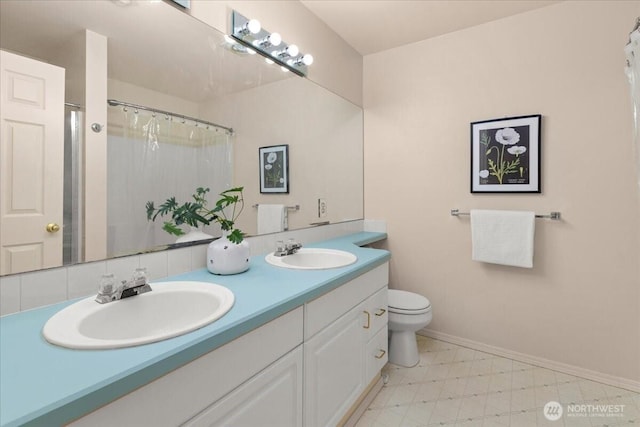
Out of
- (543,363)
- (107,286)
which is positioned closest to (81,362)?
(107,286)

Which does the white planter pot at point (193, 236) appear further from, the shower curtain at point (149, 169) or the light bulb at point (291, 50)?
the light bulb at point (291, 50)

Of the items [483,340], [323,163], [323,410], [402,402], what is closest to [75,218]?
[323,410]

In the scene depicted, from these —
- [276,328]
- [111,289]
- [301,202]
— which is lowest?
[276,328]

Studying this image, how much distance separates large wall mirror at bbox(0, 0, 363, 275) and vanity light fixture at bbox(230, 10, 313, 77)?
5 centimetres

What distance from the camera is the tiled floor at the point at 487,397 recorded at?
1540 mm

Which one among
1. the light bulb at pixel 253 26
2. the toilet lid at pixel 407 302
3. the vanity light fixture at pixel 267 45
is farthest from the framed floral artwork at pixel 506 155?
the light bulb at pixel 253 26

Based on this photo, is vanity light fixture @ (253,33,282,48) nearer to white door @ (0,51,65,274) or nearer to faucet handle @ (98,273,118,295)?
white door @ (0,51,65,274)

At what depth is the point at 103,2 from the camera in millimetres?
1083

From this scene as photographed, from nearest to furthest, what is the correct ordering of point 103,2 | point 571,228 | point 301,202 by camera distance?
point 103,2, point 571,228, point 301,202

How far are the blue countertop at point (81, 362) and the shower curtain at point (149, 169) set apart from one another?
0.32 m

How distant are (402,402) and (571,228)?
143 centimetres

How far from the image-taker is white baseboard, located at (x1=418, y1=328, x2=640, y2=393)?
1778 mm

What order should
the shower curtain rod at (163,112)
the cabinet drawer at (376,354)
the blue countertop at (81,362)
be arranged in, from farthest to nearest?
the cabinet drawer at (376,354) → the shower curtain rod at (163,112) → the blue countertop at (81,362)

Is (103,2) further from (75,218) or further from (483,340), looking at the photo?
(483,340)
